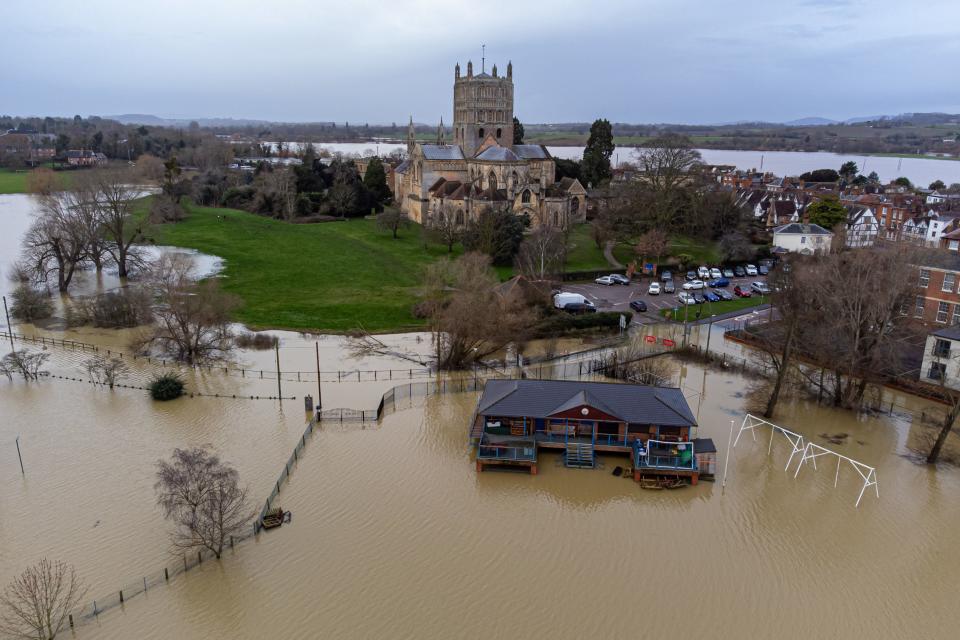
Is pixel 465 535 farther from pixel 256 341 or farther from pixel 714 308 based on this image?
pixel 714 308

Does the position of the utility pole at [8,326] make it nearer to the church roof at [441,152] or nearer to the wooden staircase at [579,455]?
the wooden staircase at [579,455]

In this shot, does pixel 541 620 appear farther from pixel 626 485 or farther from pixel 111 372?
pixel 111 372

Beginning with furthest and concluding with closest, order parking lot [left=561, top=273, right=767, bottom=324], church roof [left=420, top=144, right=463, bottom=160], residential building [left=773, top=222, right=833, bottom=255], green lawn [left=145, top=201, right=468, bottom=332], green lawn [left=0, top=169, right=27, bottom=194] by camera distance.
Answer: green lawn [left=0, top=169, right=27, bottom=194], church roof [left=420, top=144, right=463, bottom=160], residential building [left=773, top=222, right=833, bottom=255], parking lot [left=561, top=273, right=767, bottom=324], green lawn [left=145, top=201, right=468, bottom=332]

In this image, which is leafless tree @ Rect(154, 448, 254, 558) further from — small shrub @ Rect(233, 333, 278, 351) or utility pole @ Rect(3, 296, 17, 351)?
utility pole @ Rect(3, 296, 17, 351)

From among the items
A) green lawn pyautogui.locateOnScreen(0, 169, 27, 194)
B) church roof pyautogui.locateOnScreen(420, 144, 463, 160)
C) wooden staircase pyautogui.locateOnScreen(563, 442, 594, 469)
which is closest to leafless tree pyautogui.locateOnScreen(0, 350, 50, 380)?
wooden staircase pyautogui.locateOnScreen(563, 442, 594, 469)

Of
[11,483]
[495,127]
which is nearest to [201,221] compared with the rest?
[495,127]

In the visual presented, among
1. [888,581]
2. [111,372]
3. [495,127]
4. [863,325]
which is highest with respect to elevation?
[495,127]

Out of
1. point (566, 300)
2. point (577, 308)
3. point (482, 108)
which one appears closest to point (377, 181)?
→ point (482, 108)
